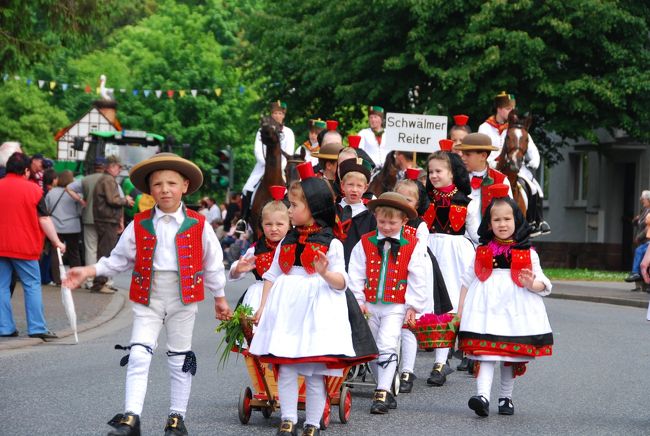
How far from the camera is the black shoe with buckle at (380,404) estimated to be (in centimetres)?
981

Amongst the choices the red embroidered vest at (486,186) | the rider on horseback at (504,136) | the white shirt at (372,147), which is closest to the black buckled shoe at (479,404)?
the red embroidered vest at (486,186)

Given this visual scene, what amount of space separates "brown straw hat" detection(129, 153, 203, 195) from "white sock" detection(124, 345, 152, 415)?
1021 millimetres

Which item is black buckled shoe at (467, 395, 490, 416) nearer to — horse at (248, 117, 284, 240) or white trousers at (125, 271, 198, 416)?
white trousers at (125, 271, 198, 416)

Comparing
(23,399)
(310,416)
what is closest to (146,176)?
(310,416)

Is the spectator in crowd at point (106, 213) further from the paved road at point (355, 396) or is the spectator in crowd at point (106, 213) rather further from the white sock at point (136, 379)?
the white sock at point (136, 379)

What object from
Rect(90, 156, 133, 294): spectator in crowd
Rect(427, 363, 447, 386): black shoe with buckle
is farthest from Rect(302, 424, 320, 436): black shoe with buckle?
Rect(90, 156, 133, 294): spectator in crowd

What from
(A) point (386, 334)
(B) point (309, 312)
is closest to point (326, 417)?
(B) point (309, 312)

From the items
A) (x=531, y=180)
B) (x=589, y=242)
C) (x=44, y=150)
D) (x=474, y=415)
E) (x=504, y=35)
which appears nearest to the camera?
(x=474, y=415)

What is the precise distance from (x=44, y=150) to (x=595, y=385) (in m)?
65.0

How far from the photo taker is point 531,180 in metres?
19.0

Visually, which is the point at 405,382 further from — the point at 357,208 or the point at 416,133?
the point at 416,133

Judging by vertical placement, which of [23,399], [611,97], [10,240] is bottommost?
[23,399]

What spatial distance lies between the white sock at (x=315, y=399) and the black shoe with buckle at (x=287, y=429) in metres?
0.10

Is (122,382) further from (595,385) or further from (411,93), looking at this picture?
(411,93)
